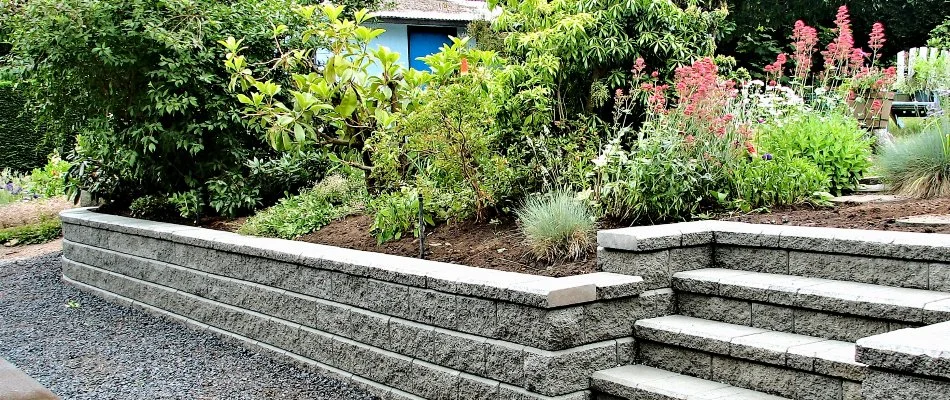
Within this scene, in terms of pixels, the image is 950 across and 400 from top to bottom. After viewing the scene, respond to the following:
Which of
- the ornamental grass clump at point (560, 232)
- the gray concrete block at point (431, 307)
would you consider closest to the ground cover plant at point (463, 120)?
the ornamental grass clump at point (560, 232)

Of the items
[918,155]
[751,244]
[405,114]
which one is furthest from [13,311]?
[918,155]

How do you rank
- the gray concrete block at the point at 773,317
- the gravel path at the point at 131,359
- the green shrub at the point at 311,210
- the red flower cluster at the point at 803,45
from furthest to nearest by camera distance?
the green shrub at the point at 311,210 < the red flower cluster at the point at 803,45 < the gravel path at the point at 131,359 < the gray concrete block at the point at 773,317

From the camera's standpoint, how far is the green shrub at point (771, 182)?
17.0 ft

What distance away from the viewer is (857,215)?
15.7ft

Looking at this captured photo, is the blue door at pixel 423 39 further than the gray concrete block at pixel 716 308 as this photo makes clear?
Yes

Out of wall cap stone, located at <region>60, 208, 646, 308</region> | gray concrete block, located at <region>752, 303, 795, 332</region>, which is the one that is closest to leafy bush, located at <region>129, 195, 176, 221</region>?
wall cap stone, located at <region>60, 208, 646, 308</region>

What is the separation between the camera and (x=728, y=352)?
3.76 metres

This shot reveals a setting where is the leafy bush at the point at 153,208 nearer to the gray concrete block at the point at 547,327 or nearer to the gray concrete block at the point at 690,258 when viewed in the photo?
the gray concrete block at the point at 547,327

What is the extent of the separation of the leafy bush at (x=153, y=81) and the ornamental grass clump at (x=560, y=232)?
3313mm

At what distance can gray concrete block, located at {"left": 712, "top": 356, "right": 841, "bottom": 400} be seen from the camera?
135 inches

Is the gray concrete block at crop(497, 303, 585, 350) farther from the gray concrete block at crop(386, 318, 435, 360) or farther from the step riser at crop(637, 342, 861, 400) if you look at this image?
the gray concrete block at crop(386, 318, 435, 360)

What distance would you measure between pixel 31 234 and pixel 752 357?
9490mm

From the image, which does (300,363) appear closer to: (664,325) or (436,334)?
(436,334)

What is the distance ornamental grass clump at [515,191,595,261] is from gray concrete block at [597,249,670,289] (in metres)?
0.43
